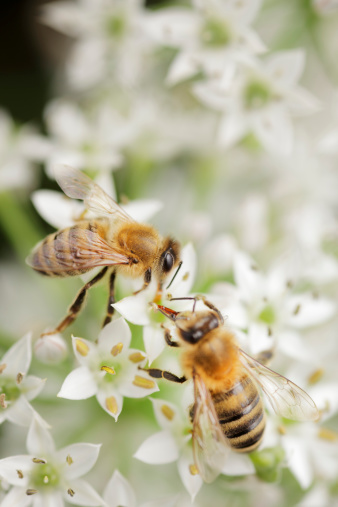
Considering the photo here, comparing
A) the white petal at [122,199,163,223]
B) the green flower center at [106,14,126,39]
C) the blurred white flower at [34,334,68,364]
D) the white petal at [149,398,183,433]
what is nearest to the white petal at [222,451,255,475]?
the white petal at [149,398,183,433]

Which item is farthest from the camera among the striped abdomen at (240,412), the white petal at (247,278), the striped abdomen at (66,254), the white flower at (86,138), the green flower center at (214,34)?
the white flower at (86,138)

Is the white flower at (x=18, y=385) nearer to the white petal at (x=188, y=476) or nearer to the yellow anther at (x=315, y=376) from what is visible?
the white petal at (x=188, y=476)

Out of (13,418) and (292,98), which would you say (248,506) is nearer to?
(13,418)

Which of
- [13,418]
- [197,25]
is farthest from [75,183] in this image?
[197,25]

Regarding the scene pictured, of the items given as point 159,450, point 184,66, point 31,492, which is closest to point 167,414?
point 159,450

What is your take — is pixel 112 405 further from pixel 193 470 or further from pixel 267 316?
pixel 267 316

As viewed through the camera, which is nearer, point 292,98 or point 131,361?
point 131,361

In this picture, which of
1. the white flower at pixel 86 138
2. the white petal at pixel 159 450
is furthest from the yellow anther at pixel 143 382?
the white flower at pixel 86 138
